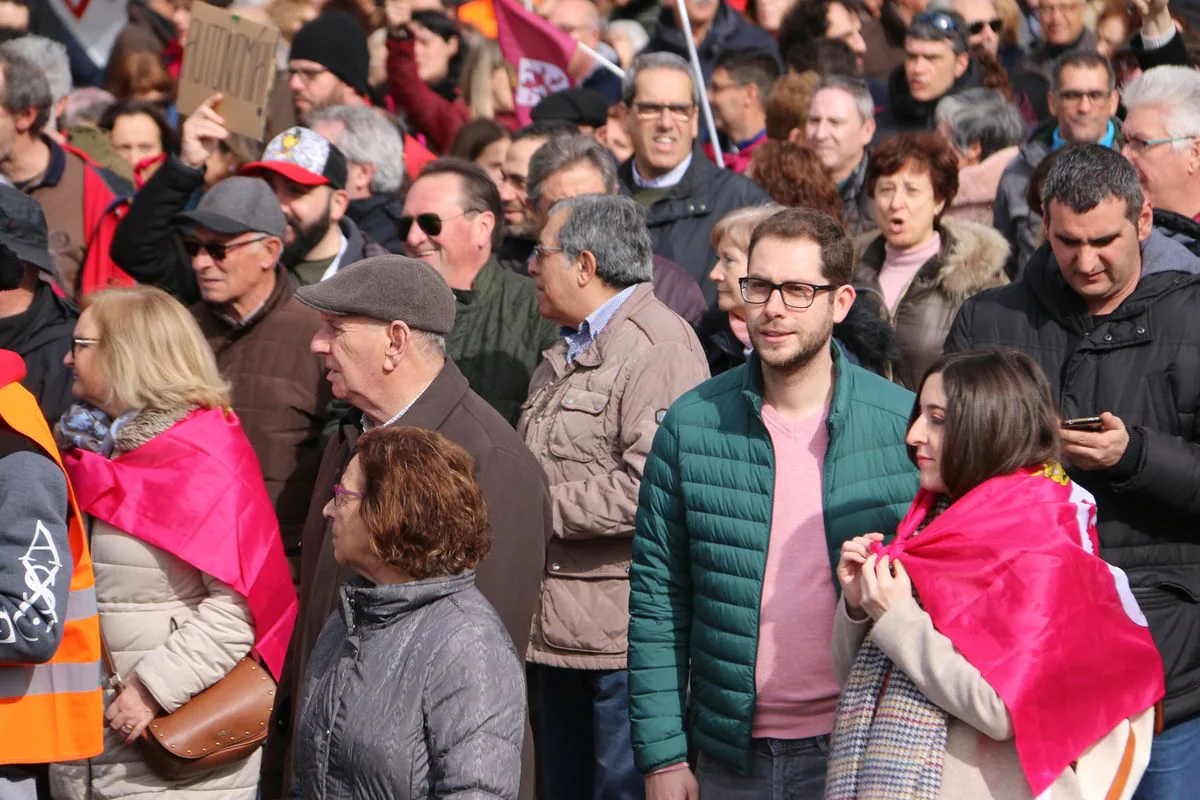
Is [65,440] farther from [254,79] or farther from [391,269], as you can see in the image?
[254,79]

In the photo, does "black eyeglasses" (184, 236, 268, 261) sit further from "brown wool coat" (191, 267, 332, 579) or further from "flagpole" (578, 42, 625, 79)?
"flagpole" (578, 42, 625, 79)

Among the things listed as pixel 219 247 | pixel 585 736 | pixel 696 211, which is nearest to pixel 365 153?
pixel 696 211

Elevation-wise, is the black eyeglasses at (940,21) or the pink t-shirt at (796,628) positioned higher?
the black eyeglasses at (940,21)

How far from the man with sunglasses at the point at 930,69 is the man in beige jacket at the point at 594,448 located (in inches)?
166

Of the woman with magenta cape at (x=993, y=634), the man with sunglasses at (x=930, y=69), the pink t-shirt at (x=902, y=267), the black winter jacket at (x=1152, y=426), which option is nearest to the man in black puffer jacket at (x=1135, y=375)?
the black winter jacket at (x=1152, y=426)

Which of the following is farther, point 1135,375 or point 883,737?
point 1135,375

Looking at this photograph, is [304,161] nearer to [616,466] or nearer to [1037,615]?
[616,466]

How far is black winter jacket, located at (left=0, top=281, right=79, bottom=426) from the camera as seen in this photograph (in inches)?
255

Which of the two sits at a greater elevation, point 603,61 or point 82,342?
point 603,61

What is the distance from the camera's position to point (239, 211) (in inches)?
266

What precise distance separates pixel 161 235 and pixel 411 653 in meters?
3.95

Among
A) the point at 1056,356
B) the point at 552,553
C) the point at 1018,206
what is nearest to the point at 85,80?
the point at 1018,206

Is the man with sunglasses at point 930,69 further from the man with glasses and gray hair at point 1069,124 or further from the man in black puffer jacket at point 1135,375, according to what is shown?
the man in black puffer jacket at point 1135,375

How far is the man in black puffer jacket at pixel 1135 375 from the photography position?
5008mm
